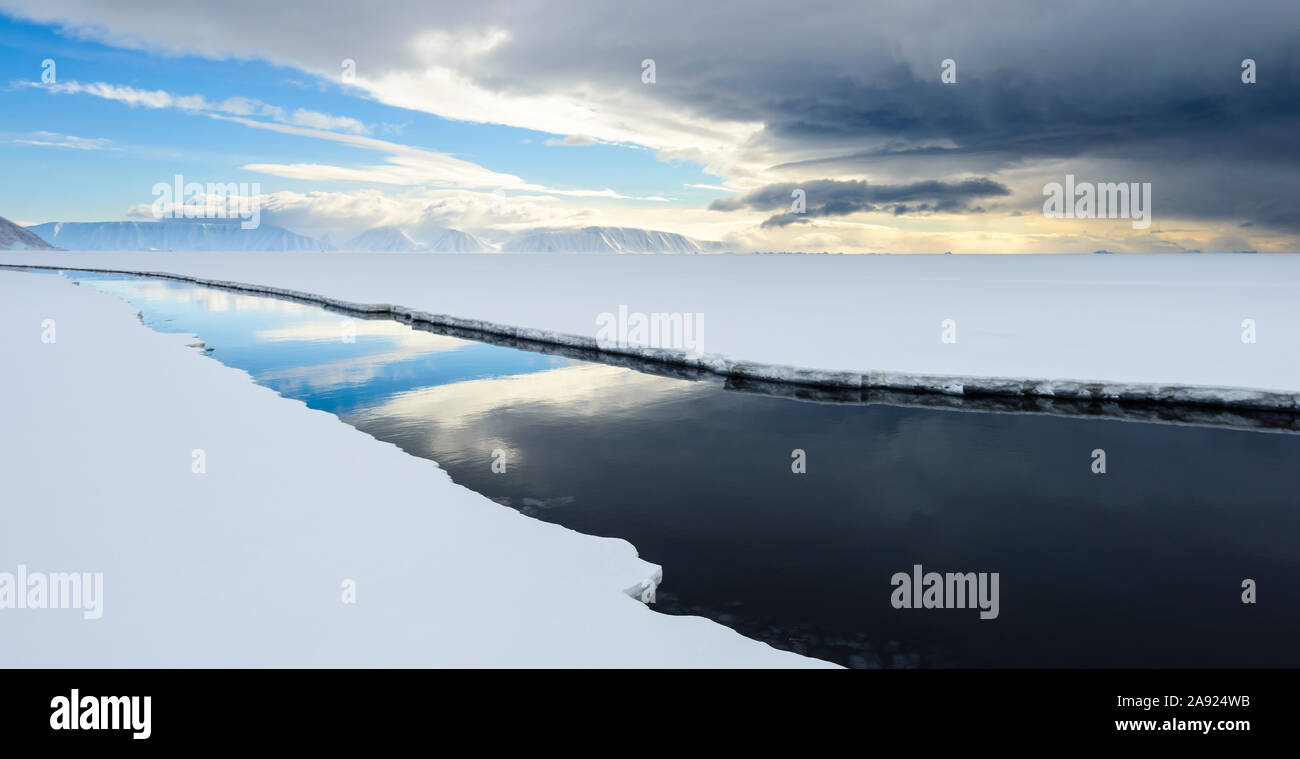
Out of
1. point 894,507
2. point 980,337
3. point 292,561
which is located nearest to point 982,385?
point 980,337

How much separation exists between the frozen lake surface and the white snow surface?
96 cm

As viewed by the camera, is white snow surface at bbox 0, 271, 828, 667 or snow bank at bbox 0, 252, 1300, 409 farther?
snow bank at bbox 0, 252, 1300, 409

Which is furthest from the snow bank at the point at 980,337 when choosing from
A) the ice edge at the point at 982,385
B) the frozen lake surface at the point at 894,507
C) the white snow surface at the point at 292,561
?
the white snow surface at the point at 292,561

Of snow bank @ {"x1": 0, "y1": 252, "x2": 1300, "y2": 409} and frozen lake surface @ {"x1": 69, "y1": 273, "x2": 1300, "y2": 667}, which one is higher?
snow bank @ {"x1": 0, "y1": 252, "x2": 1300, "y2": 409}

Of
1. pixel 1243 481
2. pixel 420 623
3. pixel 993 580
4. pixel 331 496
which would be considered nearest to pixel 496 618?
pixel 420 623

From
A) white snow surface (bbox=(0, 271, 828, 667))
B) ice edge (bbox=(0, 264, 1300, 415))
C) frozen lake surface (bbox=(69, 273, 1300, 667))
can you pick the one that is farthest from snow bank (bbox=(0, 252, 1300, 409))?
white snow surface (bbox=(0, 271, 828, 667))

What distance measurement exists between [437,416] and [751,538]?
7.07 meters

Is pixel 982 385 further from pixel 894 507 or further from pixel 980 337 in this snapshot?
pixel 894 507

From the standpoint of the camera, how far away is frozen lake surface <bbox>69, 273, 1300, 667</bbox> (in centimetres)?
521

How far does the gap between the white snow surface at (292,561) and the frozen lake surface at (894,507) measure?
962 millimetres

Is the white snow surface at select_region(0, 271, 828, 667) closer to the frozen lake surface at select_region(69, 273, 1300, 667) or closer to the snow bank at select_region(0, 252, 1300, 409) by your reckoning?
the frozen lake surface at select_region(69, 273, 1300, 667)

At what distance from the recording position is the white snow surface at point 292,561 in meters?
3.98

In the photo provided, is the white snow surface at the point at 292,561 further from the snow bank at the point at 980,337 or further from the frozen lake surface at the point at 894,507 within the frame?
the snow bank at the point at 980,337
